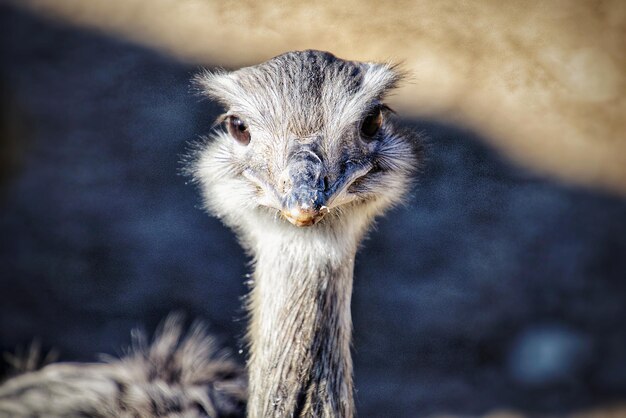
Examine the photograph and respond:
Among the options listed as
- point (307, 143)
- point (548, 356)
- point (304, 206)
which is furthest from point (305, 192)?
point (548, 356)

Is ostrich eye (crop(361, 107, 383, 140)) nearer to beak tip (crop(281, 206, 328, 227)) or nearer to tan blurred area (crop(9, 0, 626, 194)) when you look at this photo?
beak tip (crop(281, 206, 328, 227))

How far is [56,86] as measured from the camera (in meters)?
2.57

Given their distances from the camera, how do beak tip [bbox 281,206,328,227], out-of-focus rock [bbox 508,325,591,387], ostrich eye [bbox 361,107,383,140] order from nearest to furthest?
beak tip [bbox 281,206,328,227], ostrich eye [bbox 361,107,383,140], out-of-focus rock [bbox 508,325,591,387]

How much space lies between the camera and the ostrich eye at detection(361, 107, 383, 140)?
148 centimetres

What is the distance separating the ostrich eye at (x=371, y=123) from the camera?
4.85ft

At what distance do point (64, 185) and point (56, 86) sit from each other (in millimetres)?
380

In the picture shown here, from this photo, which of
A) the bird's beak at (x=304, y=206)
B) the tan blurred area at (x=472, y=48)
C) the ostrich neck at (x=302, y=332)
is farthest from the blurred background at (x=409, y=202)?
the bird's beak at (x=304, y=206)

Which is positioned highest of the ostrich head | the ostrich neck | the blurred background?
the blurred background

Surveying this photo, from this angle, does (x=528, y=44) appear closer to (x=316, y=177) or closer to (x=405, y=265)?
(x=405, y=265)

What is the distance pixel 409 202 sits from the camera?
2.34 meters

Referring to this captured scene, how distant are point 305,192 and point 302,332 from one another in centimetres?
36

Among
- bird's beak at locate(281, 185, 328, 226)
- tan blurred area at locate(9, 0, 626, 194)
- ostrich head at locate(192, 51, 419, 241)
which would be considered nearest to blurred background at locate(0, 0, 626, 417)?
tan blurred area at locate(9, 0, 626, 194)

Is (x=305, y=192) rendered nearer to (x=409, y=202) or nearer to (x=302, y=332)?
(x=302, y=332)

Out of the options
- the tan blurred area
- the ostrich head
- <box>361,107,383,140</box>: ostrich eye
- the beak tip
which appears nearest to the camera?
the beak tip
